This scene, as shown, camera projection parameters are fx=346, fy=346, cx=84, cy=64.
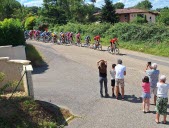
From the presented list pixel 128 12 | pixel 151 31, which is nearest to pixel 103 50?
pixel 151 31

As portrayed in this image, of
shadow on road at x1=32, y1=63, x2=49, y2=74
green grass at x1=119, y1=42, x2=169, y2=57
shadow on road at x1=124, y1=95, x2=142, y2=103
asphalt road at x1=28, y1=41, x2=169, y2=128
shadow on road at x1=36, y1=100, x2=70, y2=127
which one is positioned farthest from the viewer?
green grass at x1=119, y1=42, x2=169, y2=57

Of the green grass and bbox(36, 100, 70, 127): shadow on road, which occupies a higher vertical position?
the green grass

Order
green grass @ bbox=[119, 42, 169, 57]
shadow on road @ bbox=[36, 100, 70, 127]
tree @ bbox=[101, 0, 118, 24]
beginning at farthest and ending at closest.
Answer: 1. tree @ bbox=[101, 0, 118, 24]
2. green grass @ bbox=[119, 42, 169, 57]
3. shadow on road @ bbox=[36, 100, 70, 127]

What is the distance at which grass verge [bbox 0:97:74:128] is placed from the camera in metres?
9.88

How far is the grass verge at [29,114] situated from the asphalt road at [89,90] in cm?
52

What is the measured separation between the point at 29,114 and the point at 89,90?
→ 494cm

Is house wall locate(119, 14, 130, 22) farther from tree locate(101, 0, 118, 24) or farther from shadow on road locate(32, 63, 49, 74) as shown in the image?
shadow on road locate(32, 63, 49, 74)

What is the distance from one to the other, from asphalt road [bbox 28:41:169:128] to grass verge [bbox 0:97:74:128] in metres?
0.52

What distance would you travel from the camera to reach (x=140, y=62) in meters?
23.5

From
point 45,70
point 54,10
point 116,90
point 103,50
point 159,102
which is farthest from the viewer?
point 54,10

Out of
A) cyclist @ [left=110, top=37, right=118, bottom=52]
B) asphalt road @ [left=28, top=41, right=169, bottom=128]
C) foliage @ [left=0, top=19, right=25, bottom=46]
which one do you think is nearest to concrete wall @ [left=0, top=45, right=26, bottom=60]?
asphalt road @ [left=28, top=41, right=169, bottom=128]

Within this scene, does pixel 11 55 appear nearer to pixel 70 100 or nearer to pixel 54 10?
pixel 70 100

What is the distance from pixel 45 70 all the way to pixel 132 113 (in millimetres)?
9967

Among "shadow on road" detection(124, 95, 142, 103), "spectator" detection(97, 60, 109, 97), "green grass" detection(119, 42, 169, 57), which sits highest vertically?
"spectator" detection(97, 60, 109, 97)
